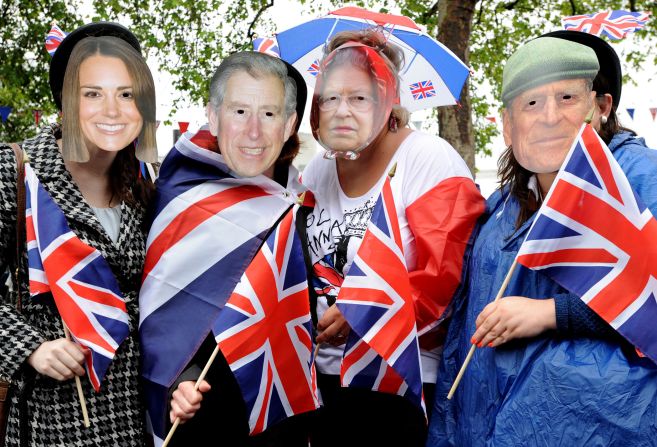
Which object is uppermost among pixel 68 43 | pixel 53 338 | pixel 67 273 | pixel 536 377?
pixel 68 43

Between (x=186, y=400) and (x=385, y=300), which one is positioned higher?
(x=385, y=300)

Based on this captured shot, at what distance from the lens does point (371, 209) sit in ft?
10.1

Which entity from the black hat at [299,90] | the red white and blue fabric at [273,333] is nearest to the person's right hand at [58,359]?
the red white and blue fabric at [273,333]

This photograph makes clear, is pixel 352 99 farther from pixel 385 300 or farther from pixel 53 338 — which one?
pixel 53 338

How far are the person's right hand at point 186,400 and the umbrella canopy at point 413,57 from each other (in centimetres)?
178

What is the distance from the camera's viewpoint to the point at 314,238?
3213mm

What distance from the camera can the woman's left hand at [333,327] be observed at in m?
3.02

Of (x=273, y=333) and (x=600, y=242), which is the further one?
(x=273, y=333)

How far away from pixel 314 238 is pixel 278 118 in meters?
0.52

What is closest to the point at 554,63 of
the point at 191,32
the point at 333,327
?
the point at 333,327

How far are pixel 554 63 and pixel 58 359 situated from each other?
1.95 m

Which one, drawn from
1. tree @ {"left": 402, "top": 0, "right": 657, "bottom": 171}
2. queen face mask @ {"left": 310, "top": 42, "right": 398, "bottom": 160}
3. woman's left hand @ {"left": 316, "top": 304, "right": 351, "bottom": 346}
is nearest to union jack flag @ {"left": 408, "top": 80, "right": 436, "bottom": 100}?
queen face mask @ {"left": 310, "top": 42, "right": 398, "bottom": 160}

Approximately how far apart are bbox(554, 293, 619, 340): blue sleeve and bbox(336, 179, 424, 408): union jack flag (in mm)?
582

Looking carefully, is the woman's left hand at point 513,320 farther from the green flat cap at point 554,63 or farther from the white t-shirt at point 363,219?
the green flat cap at point 554,63
